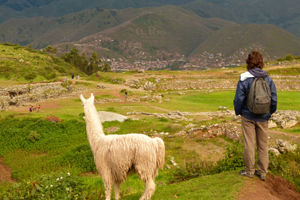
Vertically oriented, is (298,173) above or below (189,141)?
above

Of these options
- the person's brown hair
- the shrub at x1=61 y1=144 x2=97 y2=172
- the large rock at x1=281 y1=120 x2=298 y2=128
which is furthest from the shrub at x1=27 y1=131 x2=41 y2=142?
the large rock at x1=281 y1=120 x2=298 y2=128

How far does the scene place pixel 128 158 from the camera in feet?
17.0

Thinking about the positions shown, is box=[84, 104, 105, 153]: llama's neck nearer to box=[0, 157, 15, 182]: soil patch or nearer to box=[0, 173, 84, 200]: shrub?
box=[0, 173, 84, 200]: shrub

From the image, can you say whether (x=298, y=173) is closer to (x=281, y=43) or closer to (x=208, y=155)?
(x=208, y=155)

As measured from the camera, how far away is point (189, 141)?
14.2 meters

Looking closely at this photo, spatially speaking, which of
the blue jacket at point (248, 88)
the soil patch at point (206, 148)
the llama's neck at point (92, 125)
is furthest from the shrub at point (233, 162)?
the soil patch at point (206, 148)

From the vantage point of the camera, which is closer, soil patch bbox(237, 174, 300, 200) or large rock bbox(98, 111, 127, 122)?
soil patch bbox(237, 174, 300, 200)

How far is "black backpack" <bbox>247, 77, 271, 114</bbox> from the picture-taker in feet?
16.7

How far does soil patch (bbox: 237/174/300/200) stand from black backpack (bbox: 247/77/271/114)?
168 centimetres

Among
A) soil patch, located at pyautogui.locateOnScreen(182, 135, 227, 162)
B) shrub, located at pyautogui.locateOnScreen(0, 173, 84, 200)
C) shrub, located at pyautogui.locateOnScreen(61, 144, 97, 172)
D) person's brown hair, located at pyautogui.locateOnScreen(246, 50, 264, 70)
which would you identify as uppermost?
person's brown hair, located at pyautogui.locateOnScreen(246, 50, 264, 70)

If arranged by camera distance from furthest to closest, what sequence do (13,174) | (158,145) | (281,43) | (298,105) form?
(281,43)
(298,105)
(13,174)
(158,145)

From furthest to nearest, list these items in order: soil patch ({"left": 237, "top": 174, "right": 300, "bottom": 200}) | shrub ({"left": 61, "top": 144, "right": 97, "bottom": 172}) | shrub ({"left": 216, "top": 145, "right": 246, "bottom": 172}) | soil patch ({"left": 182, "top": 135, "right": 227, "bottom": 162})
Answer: shrub ({"left": 61, "top": 144, "right": 97, "bottom": 172})
soil patch ({"left": 182, "top": 135, "right": 227, "bottom": 162})
shrub ({"left": 216, "top": 145, "right": 246, "bottom": 172})
soil patch ({"left": 237, "top": 174, "right": 300, "bottom": 200})

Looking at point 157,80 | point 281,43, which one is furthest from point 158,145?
point 281,43

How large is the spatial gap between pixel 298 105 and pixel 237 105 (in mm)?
26095
